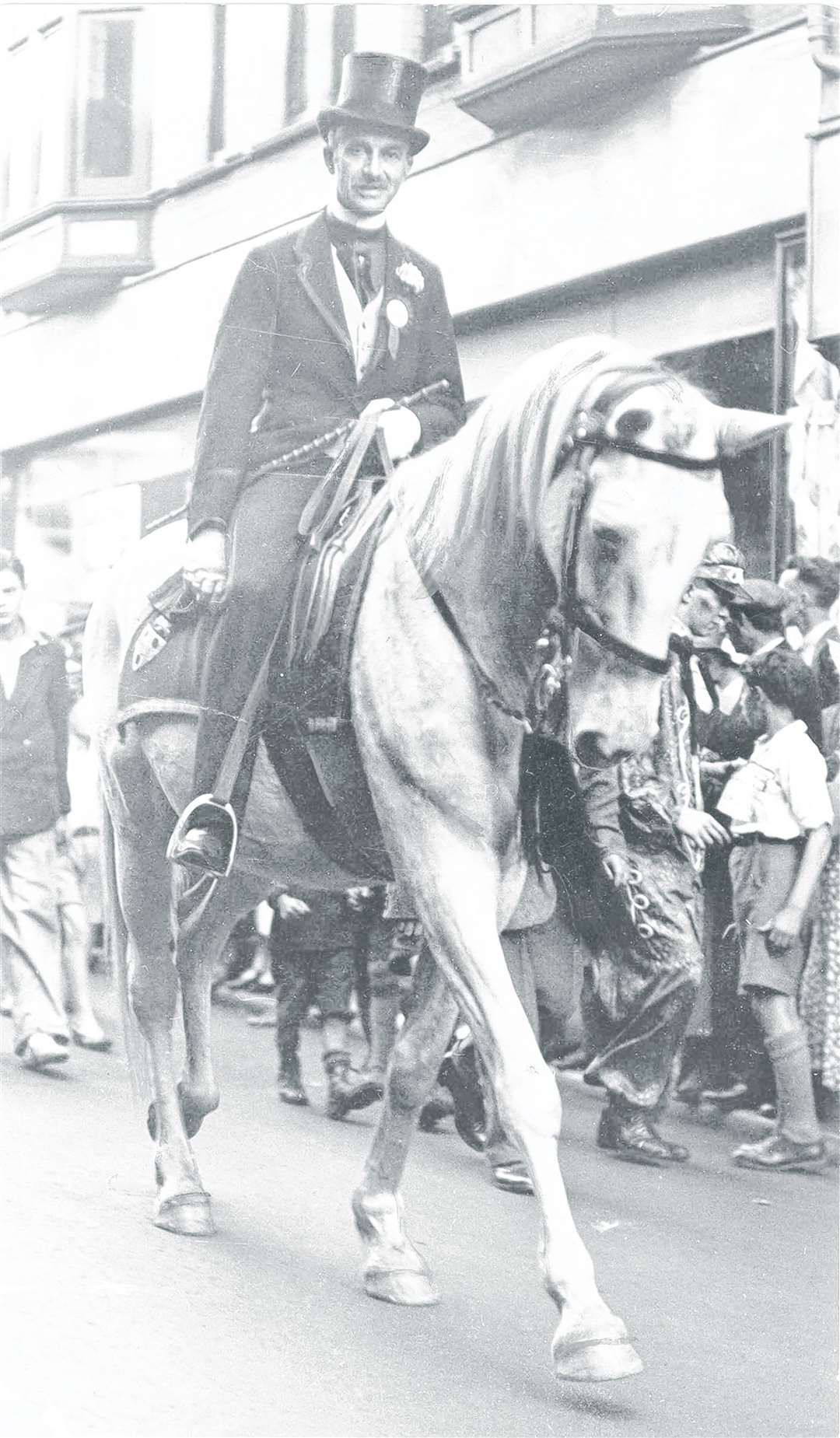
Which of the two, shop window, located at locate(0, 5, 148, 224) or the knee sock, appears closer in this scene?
shop window, located at locate(0, 5, 148, 224)

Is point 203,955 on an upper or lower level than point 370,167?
lower

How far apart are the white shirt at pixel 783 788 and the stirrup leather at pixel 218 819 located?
1891mm

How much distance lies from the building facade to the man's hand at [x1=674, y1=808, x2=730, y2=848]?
97cm

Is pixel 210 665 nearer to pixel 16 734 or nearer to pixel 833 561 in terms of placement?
pixel 16 734

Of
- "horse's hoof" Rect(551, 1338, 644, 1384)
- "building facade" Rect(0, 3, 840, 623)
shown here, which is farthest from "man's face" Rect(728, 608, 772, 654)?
"horse's hoof" Rect(551, 1338, 644, 1384)

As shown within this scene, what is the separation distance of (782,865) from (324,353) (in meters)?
2.24

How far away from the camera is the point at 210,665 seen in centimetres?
485

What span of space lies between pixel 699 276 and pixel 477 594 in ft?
5.27

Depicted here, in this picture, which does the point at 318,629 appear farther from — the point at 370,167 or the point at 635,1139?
the point at 635,1139

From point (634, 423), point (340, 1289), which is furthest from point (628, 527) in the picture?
point (340, 1289)

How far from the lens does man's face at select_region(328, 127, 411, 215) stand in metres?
4.84

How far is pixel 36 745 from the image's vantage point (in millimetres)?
5367

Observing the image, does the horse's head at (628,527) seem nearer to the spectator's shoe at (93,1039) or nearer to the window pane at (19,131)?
the window pane at (19,131)

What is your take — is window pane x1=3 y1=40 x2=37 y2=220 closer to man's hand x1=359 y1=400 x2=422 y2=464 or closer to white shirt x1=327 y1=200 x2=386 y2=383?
white shirt x1=327 y1=200 x2=386 y2=383
